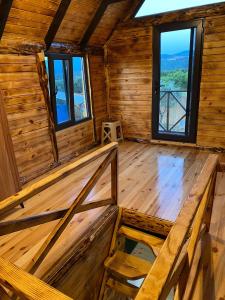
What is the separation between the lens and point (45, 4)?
2.78 metres

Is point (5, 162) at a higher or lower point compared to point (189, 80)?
lower

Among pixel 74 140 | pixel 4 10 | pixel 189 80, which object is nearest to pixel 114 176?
pixel 74 140

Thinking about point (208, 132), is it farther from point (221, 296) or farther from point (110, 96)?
point (221, 296)

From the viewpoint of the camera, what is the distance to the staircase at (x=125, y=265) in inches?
85.2

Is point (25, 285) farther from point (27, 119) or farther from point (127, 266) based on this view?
point (27, 119)

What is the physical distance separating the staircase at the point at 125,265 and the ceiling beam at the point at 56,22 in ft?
8.16

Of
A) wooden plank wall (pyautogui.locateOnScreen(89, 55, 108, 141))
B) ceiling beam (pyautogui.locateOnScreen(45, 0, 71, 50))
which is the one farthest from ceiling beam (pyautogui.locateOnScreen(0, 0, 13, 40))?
wooden plank wall (pyautogui.locateOnScreen(89, 55, 108, 141))

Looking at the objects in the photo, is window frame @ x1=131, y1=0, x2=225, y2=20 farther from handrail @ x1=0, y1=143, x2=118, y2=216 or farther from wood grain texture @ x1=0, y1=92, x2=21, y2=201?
handrail @ x1=0, y1=143, x2=118, y2=216

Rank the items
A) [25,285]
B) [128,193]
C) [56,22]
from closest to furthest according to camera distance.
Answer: [25,285], [128,193], [56,22]

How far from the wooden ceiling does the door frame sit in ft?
2.45

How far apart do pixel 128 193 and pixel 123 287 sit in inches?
37.5

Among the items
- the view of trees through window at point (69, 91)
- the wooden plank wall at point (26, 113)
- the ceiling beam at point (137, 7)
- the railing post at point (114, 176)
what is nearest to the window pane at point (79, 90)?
the view of trees through window at point (69, 91)

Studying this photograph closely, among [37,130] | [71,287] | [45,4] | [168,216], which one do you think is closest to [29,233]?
[71,287]

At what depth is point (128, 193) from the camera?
272 cm
